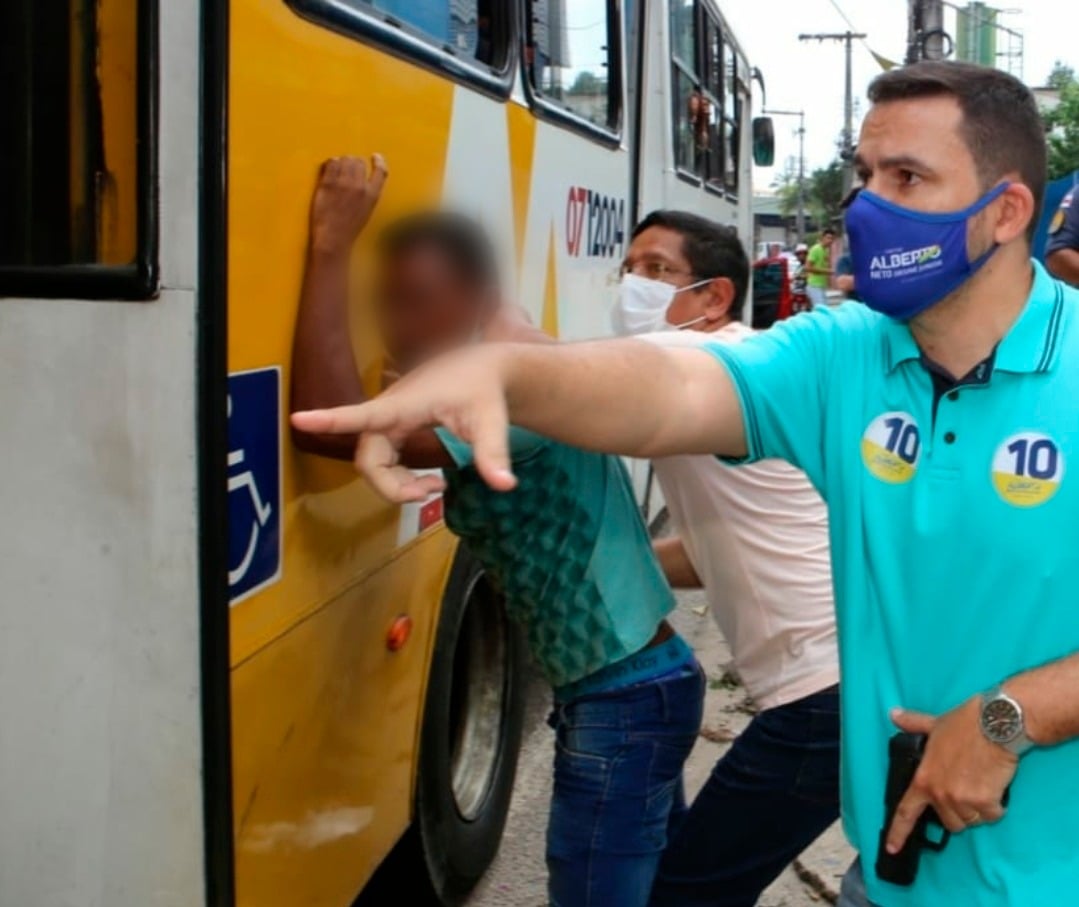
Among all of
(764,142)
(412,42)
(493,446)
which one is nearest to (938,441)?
(493,446)

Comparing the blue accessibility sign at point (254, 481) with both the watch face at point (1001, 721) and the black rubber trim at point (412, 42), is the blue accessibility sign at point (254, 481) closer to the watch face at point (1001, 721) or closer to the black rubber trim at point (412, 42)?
the black rubber trim at point (412, 42)

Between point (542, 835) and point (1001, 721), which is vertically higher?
point (1001, 721)

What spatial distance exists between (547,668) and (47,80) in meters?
1.26

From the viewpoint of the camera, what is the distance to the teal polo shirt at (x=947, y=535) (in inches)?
72.6

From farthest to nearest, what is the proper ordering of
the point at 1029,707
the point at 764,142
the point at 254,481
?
the point at 764,142 → the point at 254,481 → the point at 1029,707

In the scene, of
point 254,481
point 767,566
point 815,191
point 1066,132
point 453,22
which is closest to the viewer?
point 254,481

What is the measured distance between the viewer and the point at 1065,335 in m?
1.92

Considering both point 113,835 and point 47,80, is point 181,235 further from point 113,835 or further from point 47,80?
point 113,835

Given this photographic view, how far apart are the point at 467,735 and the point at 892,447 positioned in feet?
7.46

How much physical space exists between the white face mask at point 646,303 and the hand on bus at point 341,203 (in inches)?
31.6

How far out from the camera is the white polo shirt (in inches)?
108

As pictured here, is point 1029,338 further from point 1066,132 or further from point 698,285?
point 1066,132

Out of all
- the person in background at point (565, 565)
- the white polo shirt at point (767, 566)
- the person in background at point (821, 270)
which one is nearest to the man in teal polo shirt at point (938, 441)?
the person in background at point (565, 565)

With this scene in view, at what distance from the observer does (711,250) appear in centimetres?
309
